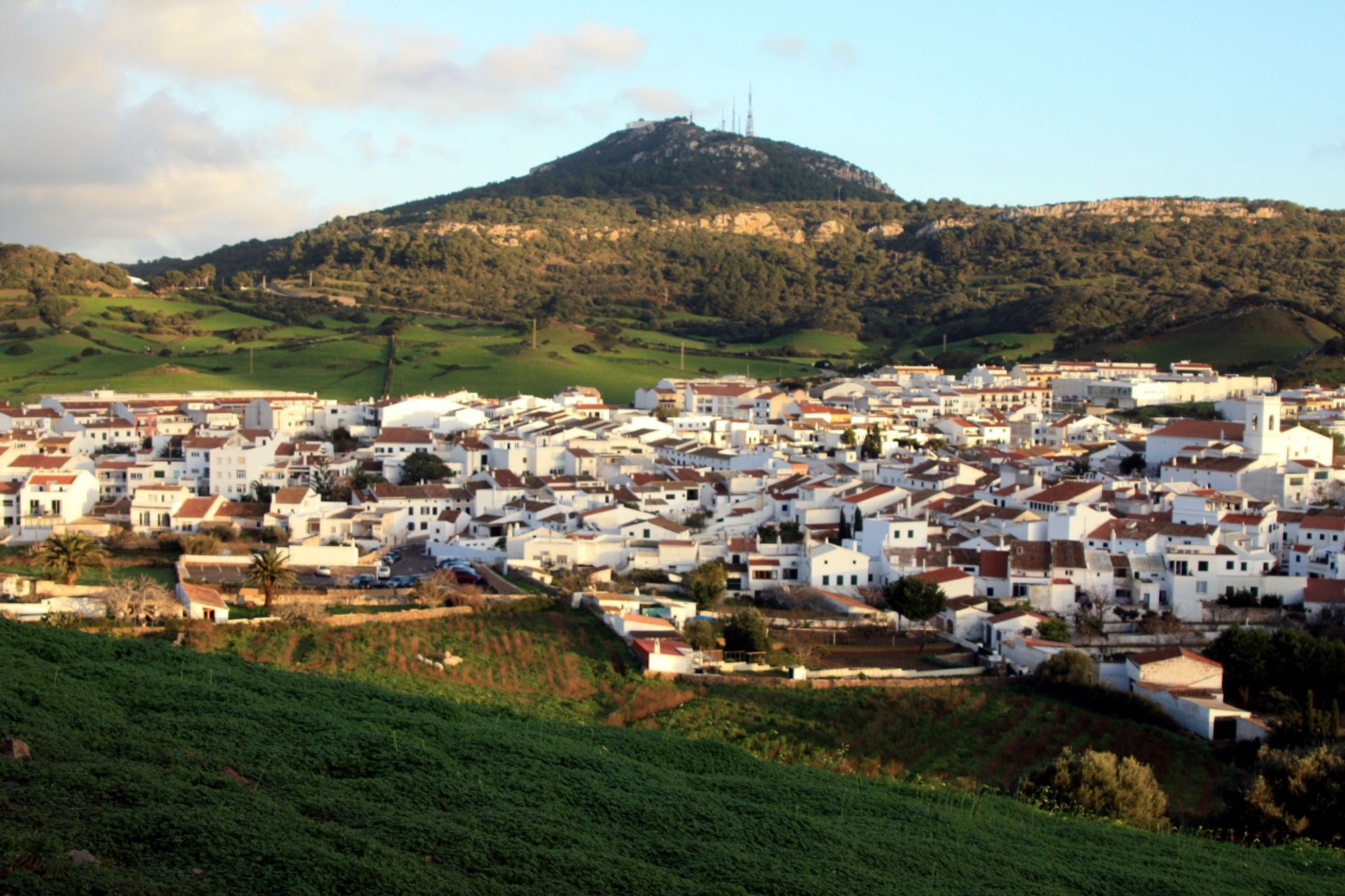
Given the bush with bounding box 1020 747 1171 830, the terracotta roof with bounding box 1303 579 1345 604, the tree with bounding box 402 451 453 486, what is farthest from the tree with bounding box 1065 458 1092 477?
the bush with bounding box 1020 747 1171 830

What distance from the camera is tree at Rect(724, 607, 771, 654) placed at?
72.2 ft

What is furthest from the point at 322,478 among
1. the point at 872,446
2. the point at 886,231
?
the point at 886,231

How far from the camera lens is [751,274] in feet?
341

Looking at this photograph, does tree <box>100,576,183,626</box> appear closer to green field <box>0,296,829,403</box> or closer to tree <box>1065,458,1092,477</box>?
tree <box>1065,458,1092,477</box>

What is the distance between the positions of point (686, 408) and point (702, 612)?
2805 cm

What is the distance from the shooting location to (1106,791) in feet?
47.0

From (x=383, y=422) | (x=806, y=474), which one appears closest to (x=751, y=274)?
(x=383, y=422)

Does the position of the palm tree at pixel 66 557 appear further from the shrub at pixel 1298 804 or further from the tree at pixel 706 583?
the shrub at pixel 1298 804

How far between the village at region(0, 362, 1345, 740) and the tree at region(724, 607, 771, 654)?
0.28 meters

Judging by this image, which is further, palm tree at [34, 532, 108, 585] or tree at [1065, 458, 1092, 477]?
tree at [1065, 458, 1092, 477]

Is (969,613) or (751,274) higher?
(751,274)

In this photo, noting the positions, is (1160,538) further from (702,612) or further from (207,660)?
(207,660)

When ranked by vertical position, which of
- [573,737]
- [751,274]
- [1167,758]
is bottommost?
[1167,758]

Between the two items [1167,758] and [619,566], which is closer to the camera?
[1167,758]
